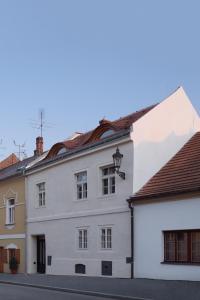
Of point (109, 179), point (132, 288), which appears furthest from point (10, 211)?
point (132, 288)

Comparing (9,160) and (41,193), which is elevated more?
(9,160)

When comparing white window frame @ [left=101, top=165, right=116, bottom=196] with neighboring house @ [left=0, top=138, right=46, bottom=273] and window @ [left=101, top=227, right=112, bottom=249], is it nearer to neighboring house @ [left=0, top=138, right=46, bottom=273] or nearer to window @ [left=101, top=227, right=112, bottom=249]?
window @ [left=101, top=227, right=112, bottom=249]

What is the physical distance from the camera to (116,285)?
19.5 meters

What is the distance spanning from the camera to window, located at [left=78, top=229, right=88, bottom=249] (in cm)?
2596

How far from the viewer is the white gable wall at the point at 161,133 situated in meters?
23.0

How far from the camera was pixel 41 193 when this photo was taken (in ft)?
101

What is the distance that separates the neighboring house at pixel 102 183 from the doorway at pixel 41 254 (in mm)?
138

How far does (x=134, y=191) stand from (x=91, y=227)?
3.74 meters

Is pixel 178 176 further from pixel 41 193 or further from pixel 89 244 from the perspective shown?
pixel 41 193

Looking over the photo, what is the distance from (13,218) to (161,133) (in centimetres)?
1361

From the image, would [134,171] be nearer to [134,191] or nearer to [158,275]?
[134,191]

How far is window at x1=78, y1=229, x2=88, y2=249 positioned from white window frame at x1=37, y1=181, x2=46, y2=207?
450 centimetres

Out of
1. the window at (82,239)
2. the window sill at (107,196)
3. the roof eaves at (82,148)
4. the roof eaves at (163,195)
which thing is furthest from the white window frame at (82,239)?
the roof eaves at (163,195)

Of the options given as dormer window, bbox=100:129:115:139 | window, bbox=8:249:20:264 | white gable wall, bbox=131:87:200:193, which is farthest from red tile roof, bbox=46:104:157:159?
window, bbox=8:249:20:264
